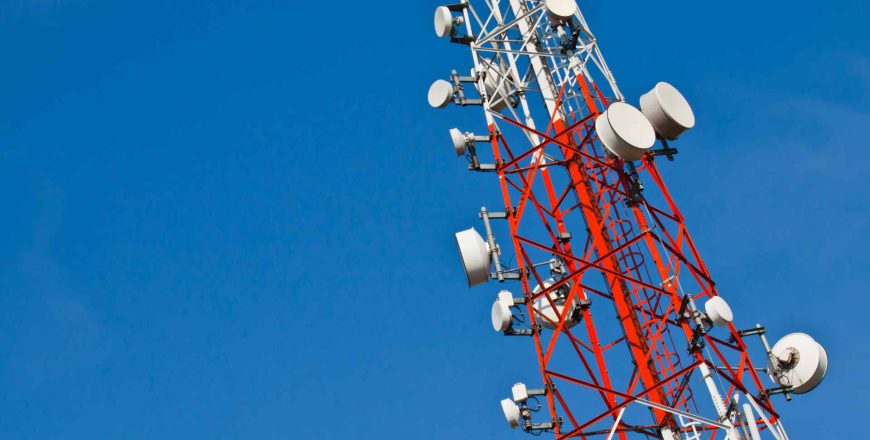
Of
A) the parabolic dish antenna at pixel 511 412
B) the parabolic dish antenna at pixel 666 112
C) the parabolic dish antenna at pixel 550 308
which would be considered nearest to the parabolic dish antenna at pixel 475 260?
the parabolic dish antenna at pixel 550 308

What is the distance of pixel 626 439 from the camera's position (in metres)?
26.2

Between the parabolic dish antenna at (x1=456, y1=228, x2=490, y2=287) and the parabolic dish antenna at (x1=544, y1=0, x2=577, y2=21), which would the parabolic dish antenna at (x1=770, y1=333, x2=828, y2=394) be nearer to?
the parabolic dish antenna at (x1=456, y1=228, x2=490, y2=287)

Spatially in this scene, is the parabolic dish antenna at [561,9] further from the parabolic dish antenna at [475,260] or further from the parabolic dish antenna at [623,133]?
the parabolic dish antenna at [475,260]

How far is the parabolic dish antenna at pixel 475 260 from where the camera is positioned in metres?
28.9

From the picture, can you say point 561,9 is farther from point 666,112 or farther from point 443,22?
point 666,112

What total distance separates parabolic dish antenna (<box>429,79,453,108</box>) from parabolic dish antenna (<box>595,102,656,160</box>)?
4724 mm

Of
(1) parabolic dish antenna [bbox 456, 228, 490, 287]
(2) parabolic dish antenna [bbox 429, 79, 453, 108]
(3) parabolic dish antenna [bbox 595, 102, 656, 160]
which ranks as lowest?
(1) parabolic dish antenna [bbox 456, 228, 490, 287]

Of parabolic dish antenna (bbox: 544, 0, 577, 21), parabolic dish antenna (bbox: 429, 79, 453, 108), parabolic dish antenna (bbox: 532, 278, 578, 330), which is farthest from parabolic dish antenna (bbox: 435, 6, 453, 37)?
parabolic dish antenna (bbox: 532, 278, 578, 330)

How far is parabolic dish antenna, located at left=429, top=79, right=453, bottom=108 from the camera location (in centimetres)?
3147

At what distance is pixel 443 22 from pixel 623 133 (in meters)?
7.15

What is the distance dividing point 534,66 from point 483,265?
6.13 meters

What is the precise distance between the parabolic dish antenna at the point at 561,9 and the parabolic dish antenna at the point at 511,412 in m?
9.95

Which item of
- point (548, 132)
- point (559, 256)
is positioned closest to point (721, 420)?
point (559, 256)

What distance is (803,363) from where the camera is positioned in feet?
89.1
